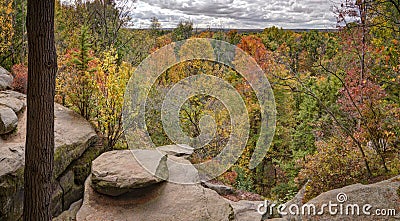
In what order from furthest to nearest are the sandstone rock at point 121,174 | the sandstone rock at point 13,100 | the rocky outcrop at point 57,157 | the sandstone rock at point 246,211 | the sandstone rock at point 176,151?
the sandstone rock at point 176,151 < the sandstone rock at point 246,211 < the sandstone rock at point 13,100 < the sandstone rock at point 121,174 < the rocky outcrop at point 57,157

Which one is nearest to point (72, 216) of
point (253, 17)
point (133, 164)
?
point (133, 164)

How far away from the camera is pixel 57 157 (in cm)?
502

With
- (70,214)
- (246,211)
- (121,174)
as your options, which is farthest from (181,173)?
(70,214)

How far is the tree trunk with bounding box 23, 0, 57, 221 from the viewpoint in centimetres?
293

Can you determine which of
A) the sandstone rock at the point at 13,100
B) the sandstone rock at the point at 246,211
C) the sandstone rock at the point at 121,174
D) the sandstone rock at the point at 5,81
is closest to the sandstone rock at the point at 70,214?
the sandstone rock at the point at 121,174

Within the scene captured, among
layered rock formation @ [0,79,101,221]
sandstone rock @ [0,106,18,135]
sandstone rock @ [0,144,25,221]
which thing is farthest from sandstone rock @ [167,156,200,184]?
sandstone rock @ [0,106,18,135]

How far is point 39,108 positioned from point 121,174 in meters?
2.30

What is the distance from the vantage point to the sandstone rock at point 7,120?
4.85 m

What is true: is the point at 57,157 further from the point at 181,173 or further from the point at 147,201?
the point at 181,173

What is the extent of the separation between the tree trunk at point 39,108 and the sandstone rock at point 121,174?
70.1 inches

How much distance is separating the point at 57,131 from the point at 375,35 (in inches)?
319

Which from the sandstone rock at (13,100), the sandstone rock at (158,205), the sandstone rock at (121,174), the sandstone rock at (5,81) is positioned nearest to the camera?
the sandstone rock at (158,205)

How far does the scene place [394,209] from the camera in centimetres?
371

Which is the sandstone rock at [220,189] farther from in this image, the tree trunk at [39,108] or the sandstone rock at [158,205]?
the tree trunk at [39,108]
